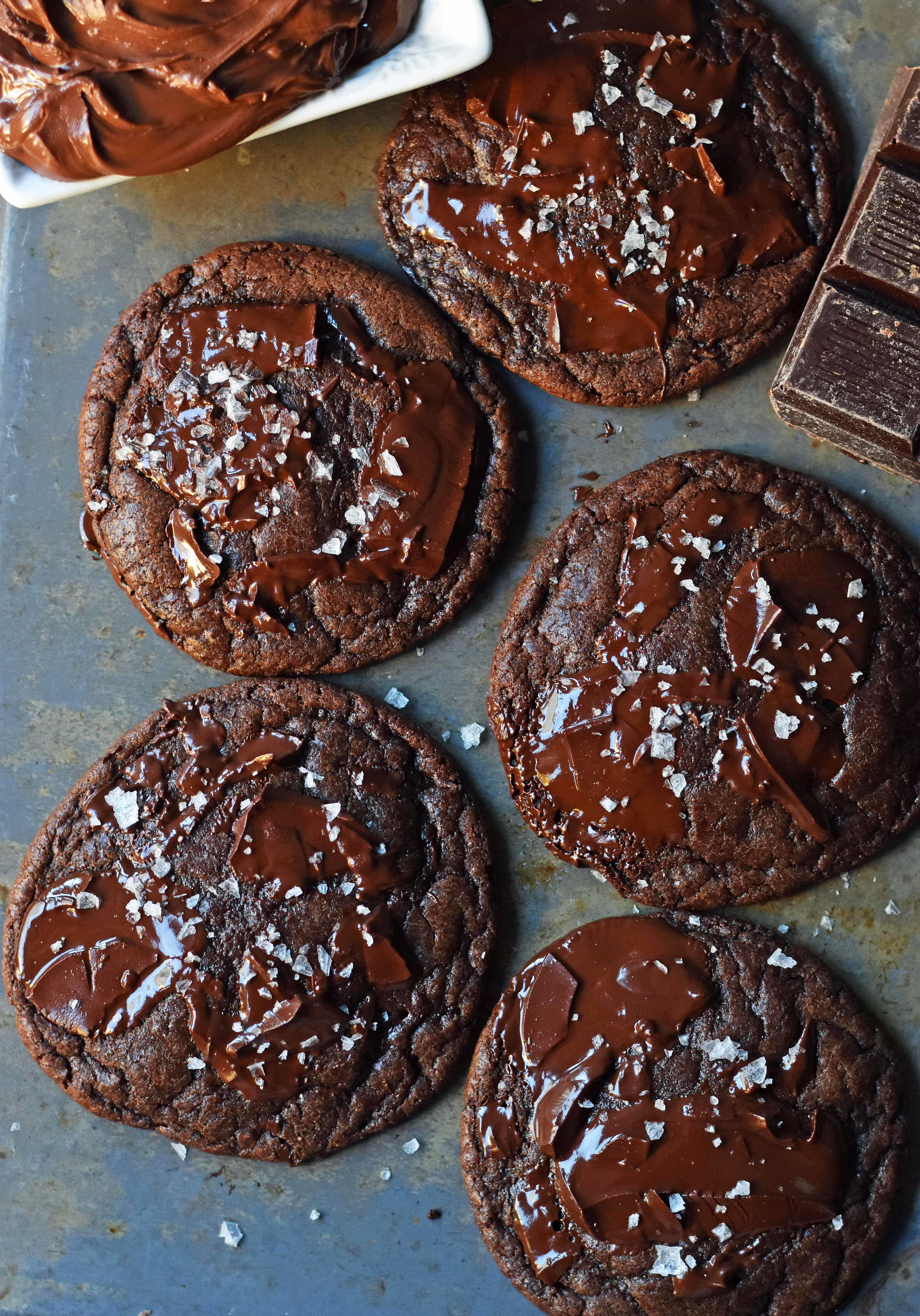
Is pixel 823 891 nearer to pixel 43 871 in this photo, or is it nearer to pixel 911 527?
pixel 911 527

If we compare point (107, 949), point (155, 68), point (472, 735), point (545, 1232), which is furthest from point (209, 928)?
point (155, 68)

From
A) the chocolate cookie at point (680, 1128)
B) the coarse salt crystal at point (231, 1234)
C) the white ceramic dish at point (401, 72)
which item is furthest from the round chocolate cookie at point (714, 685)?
the coarse salt crystal at point (231, 1234)

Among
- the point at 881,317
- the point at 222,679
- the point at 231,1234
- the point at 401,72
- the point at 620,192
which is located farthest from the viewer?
the point at 222,679

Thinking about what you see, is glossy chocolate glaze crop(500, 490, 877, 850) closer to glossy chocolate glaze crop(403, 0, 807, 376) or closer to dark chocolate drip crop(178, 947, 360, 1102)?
glossy chocolate glaze crop(403, 0, 807, 376)

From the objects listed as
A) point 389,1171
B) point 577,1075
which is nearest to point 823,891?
point 577,1075

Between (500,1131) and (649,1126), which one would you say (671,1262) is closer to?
(649,1126)

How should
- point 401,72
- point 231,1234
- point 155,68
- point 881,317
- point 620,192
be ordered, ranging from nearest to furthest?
1. point 155,68
2. point 401,72
3. point 881,317
4. point 620,192
5. point 231,1234
